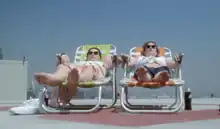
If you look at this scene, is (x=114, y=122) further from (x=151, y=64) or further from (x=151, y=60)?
(x=151, y=60)

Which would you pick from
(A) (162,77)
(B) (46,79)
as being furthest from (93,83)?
(A) (162,77)

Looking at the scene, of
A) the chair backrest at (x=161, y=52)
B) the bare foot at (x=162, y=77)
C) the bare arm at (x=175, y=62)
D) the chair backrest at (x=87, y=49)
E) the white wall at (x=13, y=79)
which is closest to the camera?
the bare foot at (x=162, y=77)

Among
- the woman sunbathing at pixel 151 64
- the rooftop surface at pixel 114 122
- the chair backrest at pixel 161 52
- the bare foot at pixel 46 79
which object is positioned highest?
the chair backrest at pixel 161 52

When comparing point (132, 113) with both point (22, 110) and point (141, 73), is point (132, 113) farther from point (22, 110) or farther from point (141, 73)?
point (22, 110)

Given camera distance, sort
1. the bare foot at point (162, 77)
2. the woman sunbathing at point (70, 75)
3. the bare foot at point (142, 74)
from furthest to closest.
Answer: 1. the bare foot at point (142, 74)
2. the woman sunbathing at point (70, 75)
3. the bare foot at point (162, 77)

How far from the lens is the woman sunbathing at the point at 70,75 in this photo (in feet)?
15.8

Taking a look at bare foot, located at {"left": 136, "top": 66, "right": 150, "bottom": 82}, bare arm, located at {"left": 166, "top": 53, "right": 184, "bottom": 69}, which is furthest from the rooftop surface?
bare arm, located at {"left": 166, "top": 53, "right": 184, "bottom": 69}

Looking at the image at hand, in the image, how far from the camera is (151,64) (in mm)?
5438

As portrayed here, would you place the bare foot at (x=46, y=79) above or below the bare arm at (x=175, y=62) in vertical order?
below

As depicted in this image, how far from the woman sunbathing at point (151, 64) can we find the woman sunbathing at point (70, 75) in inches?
19.1

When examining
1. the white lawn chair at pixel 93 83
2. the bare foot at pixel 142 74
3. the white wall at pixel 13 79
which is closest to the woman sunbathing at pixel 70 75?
the white lawn chair at pixel 93 83

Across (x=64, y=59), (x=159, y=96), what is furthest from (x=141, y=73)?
(x=159, y=96)

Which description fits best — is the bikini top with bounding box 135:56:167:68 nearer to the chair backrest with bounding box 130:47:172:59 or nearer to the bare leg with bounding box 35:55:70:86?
the chair backrest with bounding box 130:47:172:59

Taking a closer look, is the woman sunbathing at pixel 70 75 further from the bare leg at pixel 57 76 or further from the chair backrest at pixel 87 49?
the chair backrest at pixel 87 49
